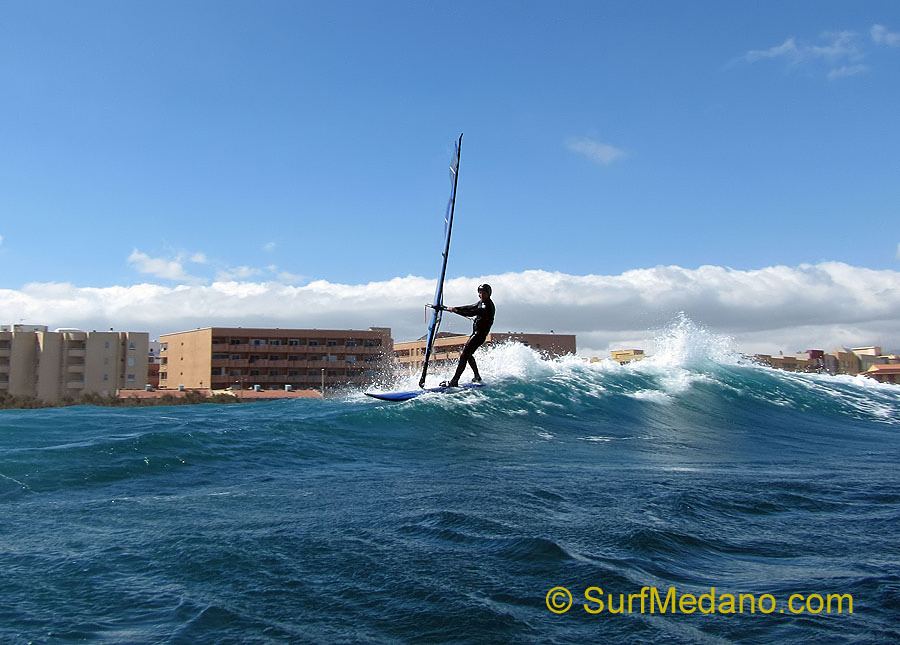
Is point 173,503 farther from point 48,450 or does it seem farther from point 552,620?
point 552,620

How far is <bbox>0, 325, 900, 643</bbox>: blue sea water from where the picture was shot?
3.23 m

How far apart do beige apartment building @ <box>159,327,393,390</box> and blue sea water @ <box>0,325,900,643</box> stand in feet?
211

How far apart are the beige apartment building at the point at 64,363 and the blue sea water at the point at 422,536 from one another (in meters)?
64.7

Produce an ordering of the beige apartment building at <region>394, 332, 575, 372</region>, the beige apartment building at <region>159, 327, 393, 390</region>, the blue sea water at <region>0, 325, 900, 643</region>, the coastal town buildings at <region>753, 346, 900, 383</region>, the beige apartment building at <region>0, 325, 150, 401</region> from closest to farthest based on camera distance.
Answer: the blue sea water at <region>0, 325, 900, 643</region> < the beige apartment building at <region>0, 325, 150, 401</region> < the beige apartment building at <region>159, 327, 393, 390</region> < the beige apartment building at <region>394, 332, 575, 372</region> < the coastal town buildings at <region>753, 346, 900, 383</region>

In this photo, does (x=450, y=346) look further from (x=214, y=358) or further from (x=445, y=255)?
(x=445, y=255)

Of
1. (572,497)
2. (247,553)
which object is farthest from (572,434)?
(247,553)

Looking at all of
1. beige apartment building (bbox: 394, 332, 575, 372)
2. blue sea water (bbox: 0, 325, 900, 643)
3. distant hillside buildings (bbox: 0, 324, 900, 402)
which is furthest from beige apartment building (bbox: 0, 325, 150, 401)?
blue sea water (bbox: 0, 325, 900, 643)

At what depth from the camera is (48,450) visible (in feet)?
26.3

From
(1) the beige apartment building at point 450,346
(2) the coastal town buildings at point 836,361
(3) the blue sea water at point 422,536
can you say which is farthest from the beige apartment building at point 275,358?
(3) the blue sea water at point 422,536

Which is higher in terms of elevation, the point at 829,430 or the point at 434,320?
the point at 434,320

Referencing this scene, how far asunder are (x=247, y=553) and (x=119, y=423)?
30.9ft

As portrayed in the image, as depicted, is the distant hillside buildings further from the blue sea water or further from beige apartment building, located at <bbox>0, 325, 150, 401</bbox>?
the blue sea water

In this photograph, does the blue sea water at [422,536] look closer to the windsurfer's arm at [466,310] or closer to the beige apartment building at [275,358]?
the windsurfer's arm at [466,310]

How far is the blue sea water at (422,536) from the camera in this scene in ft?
10.6
